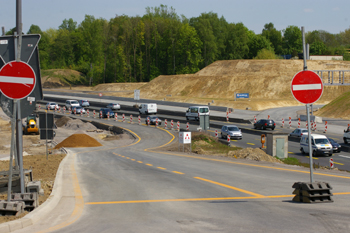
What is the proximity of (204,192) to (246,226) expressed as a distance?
390 cm

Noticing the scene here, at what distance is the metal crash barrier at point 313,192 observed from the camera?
8.78m

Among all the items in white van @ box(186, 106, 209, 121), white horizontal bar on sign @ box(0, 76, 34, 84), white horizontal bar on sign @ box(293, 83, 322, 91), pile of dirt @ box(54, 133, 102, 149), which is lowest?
pile of dirt @ box(54, 133, 102, 149)

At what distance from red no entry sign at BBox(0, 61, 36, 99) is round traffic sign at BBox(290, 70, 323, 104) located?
5.73m

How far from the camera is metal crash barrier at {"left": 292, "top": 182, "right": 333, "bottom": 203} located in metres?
8.78

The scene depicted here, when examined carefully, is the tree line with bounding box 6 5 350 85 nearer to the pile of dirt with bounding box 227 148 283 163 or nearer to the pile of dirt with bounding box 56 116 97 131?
the pile of dirt with bounding box 56 116 97 131

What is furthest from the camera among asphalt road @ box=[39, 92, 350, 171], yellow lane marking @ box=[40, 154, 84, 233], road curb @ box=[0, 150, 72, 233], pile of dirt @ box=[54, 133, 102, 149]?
pile of dirt @ box=[54, 133, 102, 149]

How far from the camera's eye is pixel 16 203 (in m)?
7.23

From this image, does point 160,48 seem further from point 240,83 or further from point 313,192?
point 313,192

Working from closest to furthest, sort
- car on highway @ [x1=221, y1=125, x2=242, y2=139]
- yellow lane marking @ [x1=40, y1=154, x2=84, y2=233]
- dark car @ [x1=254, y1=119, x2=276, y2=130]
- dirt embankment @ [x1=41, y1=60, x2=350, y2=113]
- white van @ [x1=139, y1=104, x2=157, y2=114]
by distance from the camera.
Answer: yellow lane marking @ [x1=40, y1=154, x2=84, y2=233] → car on highway @ [x1=221, y1=125, x2=242, y2=139] → dark car @ [x1=254, y1=119, x2=276, y2=130] → white van @ [x1=139, y1=104, x2=157, y2=114] → dirt embankment @ [x1=41, y1=60, x2=350, y2=113]

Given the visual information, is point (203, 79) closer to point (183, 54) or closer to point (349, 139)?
point (183, 54)

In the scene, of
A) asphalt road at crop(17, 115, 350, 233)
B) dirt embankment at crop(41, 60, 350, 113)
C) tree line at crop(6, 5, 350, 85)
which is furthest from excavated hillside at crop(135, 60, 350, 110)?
asphalt road at crop(17, 115, 350, 233)

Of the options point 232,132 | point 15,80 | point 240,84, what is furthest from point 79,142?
point 240,84

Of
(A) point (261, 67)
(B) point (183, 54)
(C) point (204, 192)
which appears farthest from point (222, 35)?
A: (C) point (204, 192)

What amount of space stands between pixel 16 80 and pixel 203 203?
16.5 feet
